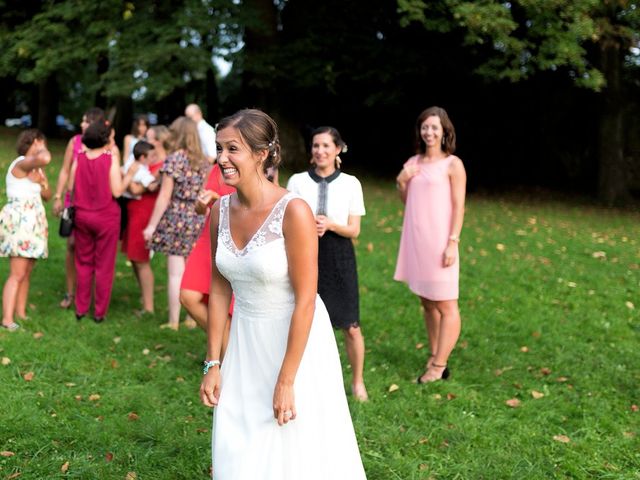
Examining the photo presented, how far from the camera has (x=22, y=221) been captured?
25.0 ft

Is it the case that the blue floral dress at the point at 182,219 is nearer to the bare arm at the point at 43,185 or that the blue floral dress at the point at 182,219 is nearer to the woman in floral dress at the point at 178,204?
the woman in floral dress at the point at 178,204

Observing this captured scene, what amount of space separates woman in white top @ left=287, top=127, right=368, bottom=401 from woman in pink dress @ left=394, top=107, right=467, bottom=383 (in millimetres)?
780

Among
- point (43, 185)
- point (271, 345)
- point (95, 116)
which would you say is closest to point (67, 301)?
point (43, 185)

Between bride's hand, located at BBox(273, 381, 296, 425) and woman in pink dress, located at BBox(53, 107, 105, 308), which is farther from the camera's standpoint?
woman in pink dress, located at BBox(53, 107, 105, 308)

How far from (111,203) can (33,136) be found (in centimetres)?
102

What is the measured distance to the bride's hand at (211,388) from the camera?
3.43 metres

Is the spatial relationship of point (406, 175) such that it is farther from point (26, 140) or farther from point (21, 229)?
Result: point (21, 229)

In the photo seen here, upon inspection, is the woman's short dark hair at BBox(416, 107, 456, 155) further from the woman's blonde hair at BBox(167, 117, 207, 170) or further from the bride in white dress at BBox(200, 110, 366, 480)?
the bride in white dress at BBox(200, 110, 366, 480)

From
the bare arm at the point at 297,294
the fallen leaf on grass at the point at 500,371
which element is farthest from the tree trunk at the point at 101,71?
the bare arm at the point at 297,294

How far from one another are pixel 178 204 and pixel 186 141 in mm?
661

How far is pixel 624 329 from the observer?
27.7 ft

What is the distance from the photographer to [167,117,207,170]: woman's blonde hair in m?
7.67

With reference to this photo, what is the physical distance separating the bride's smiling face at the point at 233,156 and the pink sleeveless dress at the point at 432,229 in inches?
139

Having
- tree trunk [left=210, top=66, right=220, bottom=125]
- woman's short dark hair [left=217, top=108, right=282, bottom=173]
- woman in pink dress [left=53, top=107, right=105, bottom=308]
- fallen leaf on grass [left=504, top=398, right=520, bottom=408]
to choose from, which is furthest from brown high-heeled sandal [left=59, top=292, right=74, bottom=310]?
tree trunk [left=210, top=66, right=220, bottom=125]
